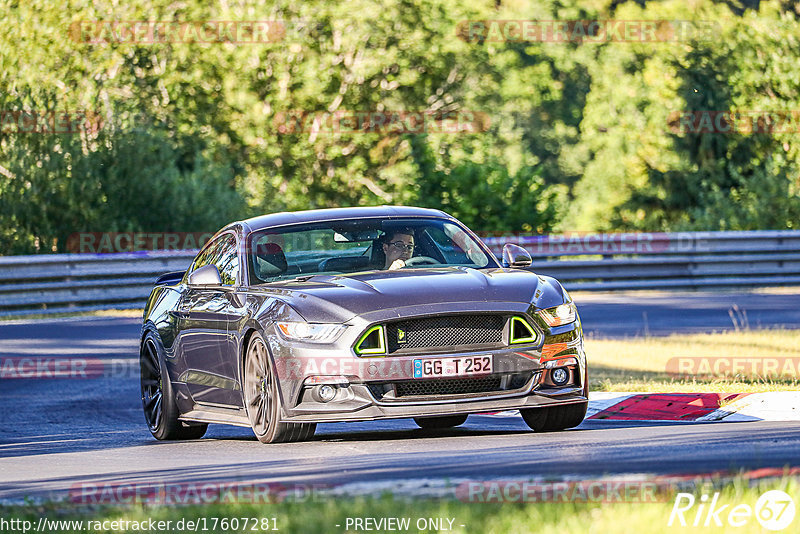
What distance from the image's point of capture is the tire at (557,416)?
31.3 ft

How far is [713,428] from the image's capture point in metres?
9.12

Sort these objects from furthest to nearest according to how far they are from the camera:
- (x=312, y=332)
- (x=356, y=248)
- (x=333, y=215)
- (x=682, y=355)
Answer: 1. (x=682, y=355)
2. (x=333, y=215)
3. (x=356, y=248)
4. (x=312, y=332)

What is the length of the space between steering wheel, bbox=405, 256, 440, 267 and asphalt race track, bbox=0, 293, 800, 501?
3.77 feet

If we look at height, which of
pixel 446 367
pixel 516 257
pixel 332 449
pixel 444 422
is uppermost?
pixel 516 257

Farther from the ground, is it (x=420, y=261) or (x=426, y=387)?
(x=420, y=261)

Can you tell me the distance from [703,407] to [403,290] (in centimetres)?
284

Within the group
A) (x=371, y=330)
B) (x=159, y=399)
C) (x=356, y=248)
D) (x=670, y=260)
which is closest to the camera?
(x=371, y=330)

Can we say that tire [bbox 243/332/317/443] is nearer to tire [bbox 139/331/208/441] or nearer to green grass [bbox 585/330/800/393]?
tire [bbox 139/331/208/441]

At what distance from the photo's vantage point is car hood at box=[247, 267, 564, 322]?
29.4ft

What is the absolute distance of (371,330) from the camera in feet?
29.0

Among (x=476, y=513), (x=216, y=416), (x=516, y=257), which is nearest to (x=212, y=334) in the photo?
(x=216, y=416)

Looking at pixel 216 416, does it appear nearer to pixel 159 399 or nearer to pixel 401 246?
pixel 159 399

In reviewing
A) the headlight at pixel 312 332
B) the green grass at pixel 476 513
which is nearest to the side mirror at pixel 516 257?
the headlight at pixel 312 332

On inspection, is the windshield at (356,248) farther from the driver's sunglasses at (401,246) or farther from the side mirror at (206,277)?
the side mirror at (206,277)
